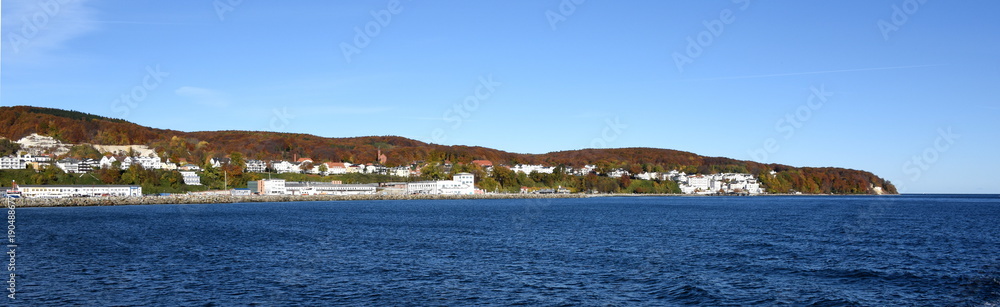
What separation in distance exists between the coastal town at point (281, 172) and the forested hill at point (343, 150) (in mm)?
5041

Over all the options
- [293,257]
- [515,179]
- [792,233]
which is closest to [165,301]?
[293,257]

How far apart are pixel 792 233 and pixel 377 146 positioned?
149747 millimetres

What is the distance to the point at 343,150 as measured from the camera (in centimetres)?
15612

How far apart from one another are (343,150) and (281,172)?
38881 millimetres

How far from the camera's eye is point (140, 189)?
79750mm

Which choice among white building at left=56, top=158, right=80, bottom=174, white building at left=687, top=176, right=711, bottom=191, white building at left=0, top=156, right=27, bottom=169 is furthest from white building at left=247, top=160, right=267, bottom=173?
white building at left=687, top=176, right=711, bottom=191

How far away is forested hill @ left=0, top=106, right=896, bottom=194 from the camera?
134 m

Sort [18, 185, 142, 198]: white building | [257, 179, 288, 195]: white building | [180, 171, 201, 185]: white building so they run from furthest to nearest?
Result: 1. [180, 171, 201, 185]: white building
2. [257, 179, 288, 195]: white building
3. [18, 185, 142, 198]: white building

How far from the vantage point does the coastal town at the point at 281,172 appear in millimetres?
86850

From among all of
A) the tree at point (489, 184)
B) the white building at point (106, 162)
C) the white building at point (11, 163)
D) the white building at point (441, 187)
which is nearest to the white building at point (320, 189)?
the white building at point (441, 187)

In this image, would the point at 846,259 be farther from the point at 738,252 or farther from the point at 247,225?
the point at 247,225

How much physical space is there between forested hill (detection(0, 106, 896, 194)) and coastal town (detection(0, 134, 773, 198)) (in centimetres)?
504

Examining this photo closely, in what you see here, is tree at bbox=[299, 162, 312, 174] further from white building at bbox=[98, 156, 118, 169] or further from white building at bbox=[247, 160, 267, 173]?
white building at bbox=[98, 156, 118, 169]

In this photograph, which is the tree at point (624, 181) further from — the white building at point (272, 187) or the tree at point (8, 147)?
the tree at point (8, 147)
